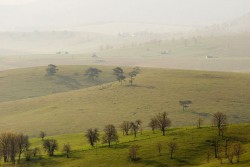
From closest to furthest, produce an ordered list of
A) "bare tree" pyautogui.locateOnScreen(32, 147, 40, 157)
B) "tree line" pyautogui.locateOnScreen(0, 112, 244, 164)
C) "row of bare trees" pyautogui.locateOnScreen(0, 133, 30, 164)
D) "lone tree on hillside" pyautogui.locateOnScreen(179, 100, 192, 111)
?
1. "tree line" pyautogui.locateOnScreen(0, 112, 244, 164)
2. "row of bare trees" pyautogui.locateOnScreen(0, 133, 30, 164)
3. "bare tree" pyautogui.locateOnScreen(32, 147, 40, 157)
4. "lone tree on hillside" pyautogui.locateOnScreen(179, 100, 192, 111)

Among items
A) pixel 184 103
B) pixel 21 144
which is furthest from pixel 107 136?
pixel 184 103

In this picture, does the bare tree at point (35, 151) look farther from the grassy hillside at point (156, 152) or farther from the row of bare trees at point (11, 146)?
the row of bare trees at point (11, 146)

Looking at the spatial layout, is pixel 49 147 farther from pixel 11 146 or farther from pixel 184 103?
pixel 184 103

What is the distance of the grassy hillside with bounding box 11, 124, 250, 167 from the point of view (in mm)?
106812

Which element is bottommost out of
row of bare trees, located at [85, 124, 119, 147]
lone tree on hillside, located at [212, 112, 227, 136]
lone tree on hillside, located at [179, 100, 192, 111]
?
row of bare trees, located at [85, 124, 119, 147]

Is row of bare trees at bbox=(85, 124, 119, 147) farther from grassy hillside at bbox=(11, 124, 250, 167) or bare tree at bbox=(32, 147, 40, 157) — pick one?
bare tree at bbox=(32, 147, 40, 157)

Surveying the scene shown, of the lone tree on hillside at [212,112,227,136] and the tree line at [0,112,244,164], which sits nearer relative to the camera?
the tree line at [0,112,244,164]

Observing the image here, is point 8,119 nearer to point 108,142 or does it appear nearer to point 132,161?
point 108,142

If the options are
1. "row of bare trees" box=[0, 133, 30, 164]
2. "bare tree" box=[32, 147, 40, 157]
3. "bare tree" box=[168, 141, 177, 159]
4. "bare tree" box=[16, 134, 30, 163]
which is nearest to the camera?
"bare tree" box=[168, 141, 177, 159]

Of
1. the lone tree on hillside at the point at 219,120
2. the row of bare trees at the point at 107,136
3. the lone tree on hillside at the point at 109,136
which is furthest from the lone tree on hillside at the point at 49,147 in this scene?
the lone tree on hillside at the point at 219,120

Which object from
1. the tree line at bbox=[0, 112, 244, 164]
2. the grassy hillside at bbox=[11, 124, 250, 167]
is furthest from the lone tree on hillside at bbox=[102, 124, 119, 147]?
the grassy hillside at bbox=[11, 124, 250, 167]

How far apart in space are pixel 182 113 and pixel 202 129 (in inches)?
2142

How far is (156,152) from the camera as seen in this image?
113 metres

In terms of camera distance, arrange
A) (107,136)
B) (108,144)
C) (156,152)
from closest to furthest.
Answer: (156,152) → (107,136) → (108,144)
